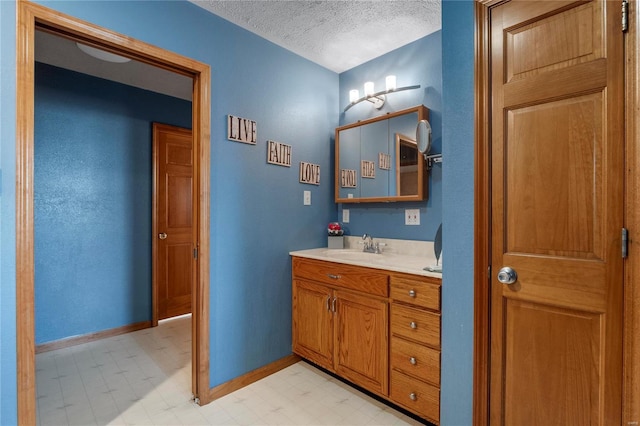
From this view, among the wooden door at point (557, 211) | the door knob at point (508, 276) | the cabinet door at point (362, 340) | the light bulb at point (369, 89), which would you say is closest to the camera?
the wooden door at point (557, 211)

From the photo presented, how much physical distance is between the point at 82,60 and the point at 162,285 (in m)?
2.22

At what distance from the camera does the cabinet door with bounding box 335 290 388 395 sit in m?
1.90

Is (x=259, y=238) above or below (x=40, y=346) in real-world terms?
above

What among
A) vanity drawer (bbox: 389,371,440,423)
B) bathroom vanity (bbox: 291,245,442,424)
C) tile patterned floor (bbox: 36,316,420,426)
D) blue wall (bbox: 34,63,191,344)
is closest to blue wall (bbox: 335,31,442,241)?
bathroom vanity (bbox: 291,245,442,424)

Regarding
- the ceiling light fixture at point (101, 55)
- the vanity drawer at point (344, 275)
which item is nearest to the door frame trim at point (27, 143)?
the ceiling light fixture at point (101, 55)

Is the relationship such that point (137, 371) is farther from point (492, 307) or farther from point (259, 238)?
point (492, 307)

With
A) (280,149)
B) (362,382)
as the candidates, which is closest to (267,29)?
(280,149)

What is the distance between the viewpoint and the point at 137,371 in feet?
7.79

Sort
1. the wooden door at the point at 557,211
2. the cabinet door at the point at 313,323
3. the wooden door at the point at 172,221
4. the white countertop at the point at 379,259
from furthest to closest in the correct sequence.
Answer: the wooden door at the point at 172,221 → the cabinet door at the point at 313,323 → the white countertop at the point at 379,259 → the wooden door at the point at 557,211

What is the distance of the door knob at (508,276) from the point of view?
123 centimetres

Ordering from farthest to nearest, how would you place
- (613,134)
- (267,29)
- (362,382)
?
1. (267,29)
2. (362,382)
3. (613,134)

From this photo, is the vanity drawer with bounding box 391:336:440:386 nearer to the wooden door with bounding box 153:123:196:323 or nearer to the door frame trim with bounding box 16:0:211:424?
the door frame trim with bounding box 16:0:211:424

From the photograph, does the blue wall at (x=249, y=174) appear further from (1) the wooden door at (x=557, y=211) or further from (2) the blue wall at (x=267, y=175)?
(1) the wooden door at (x=557, y=211)

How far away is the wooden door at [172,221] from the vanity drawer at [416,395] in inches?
99.4
